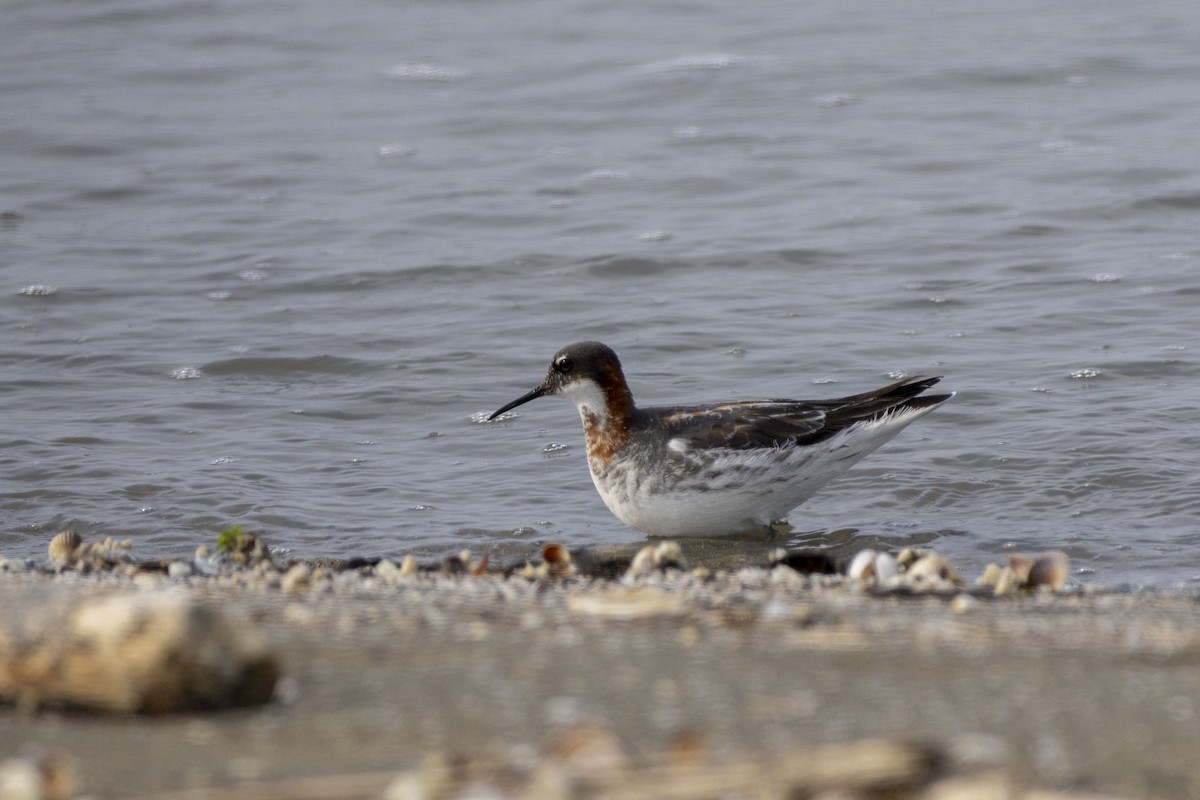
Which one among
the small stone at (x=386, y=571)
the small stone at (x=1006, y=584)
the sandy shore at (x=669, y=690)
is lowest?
the small stone at (x=1006, y=584)

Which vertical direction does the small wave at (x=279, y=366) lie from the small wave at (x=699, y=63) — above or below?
below

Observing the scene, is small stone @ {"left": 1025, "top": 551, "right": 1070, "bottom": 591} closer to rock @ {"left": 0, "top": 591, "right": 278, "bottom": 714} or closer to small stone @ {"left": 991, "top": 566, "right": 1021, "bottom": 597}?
small stone @ {"left": 991, "top": 566, "right": 1021, "bottom": 597}

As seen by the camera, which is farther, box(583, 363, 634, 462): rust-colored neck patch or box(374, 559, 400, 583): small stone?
box(583, 363, 634, 462): rust-colored neck patch

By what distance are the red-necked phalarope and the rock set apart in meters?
4.63

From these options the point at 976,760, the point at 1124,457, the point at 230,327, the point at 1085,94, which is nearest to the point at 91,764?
the point at 976,760

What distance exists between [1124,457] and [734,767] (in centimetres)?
624

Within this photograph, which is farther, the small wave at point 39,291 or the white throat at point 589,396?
the small wave at point 39,291

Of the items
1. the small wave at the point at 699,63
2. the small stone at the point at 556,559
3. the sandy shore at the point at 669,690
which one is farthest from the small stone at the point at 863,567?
the small wave at the point at 699,63

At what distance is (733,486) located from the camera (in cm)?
802

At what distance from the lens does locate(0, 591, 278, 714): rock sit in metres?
3.40

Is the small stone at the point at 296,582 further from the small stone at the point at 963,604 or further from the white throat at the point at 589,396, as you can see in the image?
the white throat at the point at 589,396

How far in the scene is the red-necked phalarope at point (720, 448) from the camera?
316 inches

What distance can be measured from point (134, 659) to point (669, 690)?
1258mm

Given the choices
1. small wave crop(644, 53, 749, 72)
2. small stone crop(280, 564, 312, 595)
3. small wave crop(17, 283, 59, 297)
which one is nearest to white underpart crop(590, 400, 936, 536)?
small stone crop(280, 564, 312, 595)
